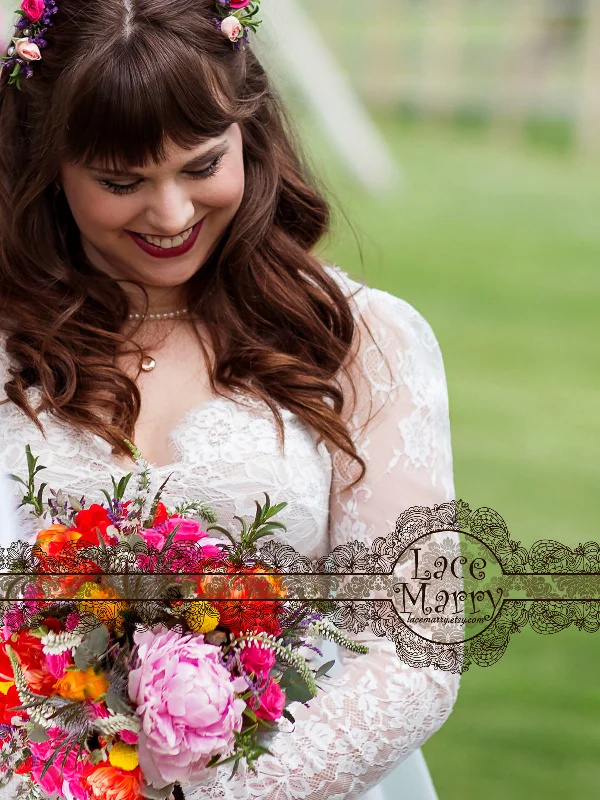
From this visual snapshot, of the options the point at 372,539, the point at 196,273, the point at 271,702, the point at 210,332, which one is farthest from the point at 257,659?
the point at 196,273

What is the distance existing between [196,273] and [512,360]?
274 inches

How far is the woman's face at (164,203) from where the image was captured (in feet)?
7.25

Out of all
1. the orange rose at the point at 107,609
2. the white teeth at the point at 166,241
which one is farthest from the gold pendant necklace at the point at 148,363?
the orange rose at the point at 107,609

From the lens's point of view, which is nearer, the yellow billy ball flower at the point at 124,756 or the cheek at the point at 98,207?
the yellow billy ball flower at the point at 124,756

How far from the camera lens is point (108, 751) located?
1.60 m

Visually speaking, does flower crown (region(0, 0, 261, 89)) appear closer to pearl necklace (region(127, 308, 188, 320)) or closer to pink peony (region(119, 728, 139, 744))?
pearl necklace (region(127, 308, 188, 320))

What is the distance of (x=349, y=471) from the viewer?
7.70 feet

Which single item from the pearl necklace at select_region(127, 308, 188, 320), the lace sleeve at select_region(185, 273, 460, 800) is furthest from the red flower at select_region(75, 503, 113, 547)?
the pearl necklace at select_region(127, 308, 188, 320)

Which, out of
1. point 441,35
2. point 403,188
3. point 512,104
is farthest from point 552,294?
point 441,35

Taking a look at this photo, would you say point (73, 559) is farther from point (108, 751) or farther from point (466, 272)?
point (466, 272)

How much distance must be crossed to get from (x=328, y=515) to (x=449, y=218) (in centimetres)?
1138

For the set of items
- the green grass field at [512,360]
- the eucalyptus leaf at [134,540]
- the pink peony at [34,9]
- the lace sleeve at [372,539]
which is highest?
the pink peony at [34,9]

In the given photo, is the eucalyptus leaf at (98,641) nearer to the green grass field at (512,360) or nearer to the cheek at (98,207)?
the cheek at (98,207)
